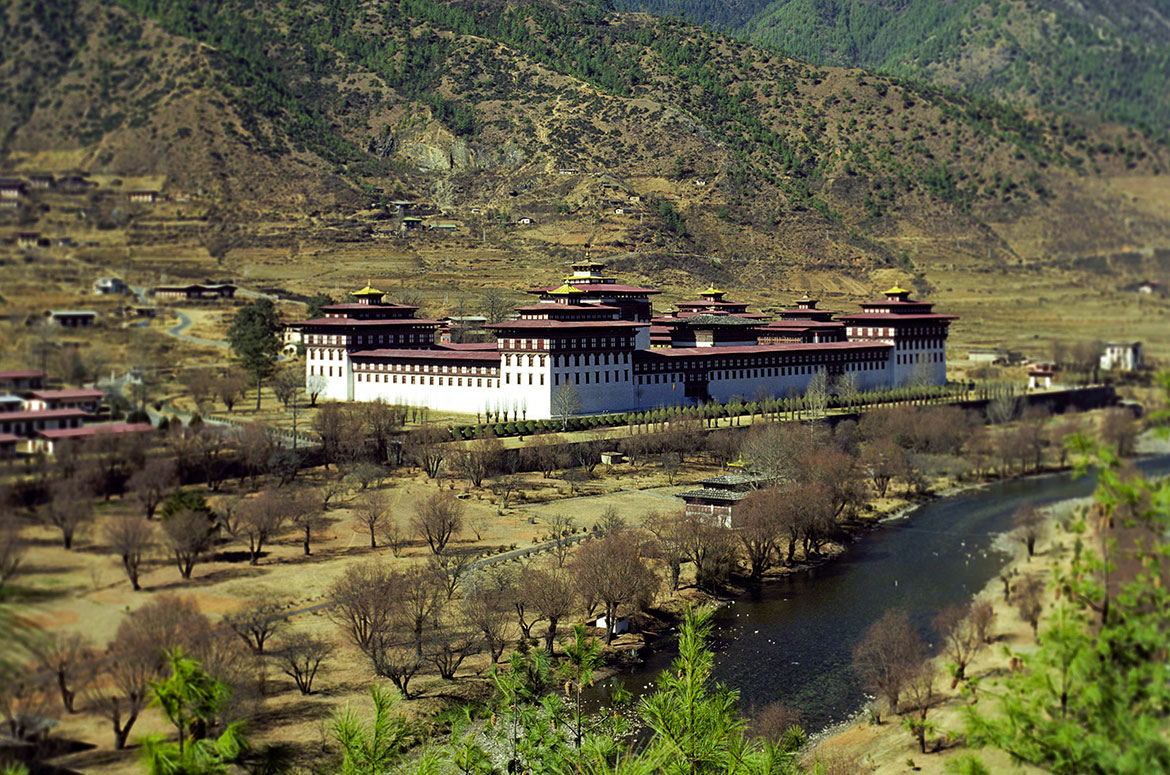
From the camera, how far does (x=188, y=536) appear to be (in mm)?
39500

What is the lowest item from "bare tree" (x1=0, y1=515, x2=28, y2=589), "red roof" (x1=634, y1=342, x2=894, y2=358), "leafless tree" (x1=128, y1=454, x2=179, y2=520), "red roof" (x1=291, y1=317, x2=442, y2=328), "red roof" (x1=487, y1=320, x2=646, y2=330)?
"leafless tree" (x1=128, y1=454, x2=179, y2=520)

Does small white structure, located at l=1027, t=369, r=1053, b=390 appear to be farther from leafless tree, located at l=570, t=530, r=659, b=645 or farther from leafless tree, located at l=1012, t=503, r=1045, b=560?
leafless tree, located at l=570, t=530, r=659, b=645

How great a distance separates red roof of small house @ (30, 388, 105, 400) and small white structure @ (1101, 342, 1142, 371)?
32571 millimetres

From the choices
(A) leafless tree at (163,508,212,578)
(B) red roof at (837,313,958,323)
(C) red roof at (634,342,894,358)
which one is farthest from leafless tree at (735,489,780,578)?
(B) red roof at (837,313,958,323)

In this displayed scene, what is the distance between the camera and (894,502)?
7894 centimetres

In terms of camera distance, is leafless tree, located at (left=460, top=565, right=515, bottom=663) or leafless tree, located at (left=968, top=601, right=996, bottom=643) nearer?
leafless tree, located at (left=460, top=565, right=515, bottom=663)

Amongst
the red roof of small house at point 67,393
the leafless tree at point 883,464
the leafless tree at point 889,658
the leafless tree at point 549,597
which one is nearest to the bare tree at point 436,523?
the leafless tree at point 549,597

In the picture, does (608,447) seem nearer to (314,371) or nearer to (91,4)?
(314,371)

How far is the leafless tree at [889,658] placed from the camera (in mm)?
39844

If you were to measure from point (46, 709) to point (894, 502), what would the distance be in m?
Answer: 72.0

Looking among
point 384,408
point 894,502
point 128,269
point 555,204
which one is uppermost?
point 555,204

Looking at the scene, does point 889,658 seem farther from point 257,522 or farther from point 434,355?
point 434,355

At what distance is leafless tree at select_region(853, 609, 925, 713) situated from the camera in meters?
39.8

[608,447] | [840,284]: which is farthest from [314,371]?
[840,284]
